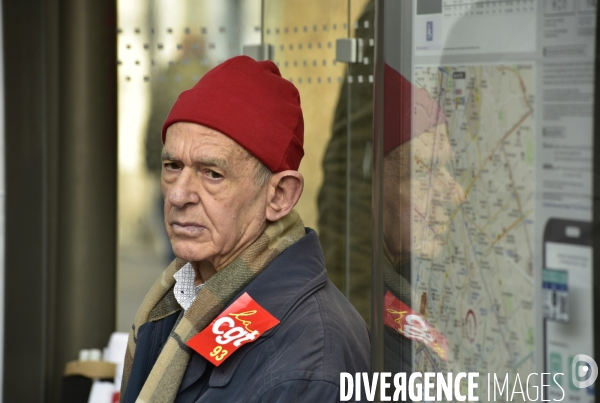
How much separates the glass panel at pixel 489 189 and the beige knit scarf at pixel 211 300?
2.02ft

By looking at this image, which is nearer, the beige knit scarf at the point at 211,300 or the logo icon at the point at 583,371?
the logo icon at the point at 583,371

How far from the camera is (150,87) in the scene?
4.38m

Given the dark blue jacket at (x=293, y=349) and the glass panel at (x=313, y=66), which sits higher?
the glass panel at (x=313, y=66)

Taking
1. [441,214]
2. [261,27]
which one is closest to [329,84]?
[261,27]

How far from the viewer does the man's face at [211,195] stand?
7.23 ft

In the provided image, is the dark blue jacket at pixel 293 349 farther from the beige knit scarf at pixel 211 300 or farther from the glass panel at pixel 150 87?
the glass panel at pixel 150 87

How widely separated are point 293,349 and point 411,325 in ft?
1.45

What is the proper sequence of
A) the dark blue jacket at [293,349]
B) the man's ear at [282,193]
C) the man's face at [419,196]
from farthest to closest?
the man's ear at [282,193] < the dark blue jacket at [293,349] < the man's face at [419,196]

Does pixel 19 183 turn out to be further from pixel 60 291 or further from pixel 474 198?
pixel 474 198

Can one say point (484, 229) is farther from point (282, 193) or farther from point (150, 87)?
point (150, 87)

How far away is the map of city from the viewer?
139cm

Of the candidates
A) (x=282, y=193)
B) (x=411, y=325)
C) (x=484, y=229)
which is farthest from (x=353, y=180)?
(x=484, y=229)

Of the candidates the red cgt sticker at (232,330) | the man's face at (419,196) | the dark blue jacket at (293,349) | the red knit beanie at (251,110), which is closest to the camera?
the man's face at (419,196)

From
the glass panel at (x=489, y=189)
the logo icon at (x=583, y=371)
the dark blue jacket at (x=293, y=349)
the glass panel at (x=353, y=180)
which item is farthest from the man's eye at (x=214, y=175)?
the glass panel at (x=353, y=180)
